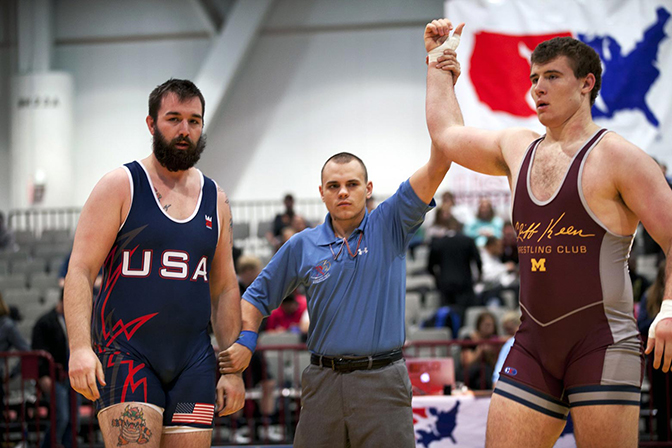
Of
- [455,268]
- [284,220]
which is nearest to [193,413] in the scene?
[455,268]

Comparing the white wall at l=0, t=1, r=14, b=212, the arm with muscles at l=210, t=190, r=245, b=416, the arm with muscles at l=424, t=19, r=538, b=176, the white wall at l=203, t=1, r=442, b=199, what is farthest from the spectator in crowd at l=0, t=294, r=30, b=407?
the white wall at l=0, t=1, r=14, b=212

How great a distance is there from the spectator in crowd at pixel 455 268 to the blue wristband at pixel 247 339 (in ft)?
19.3

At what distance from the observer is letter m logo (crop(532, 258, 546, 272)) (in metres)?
2.91

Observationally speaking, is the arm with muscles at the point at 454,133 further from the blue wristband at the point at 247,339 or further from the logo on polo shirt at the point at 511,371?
the blue wristband at the point at 247,339

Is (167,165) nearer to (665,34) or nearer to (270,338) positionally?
(270,338)

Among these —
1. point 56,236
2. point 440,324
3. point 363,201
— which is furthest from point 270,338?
point 56,236

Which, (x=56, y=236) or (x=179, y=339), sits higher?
(x=56, y=236)

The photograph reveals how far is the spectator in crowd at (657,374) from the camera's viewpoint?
19.3 feet

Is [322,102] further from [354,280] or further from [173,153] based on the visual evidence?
[173,153]

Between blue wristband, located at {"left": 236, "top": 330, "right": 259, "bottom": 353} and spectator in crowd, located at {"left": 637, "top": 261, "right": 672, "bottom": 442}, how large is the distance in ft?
12.0

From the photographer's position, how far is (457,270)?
30.2 feet

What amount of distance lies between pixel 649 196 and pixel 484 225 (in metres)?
9.38

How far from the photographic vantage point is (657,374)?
20.4ft

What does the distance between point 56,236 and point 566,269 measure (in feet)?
44.5
